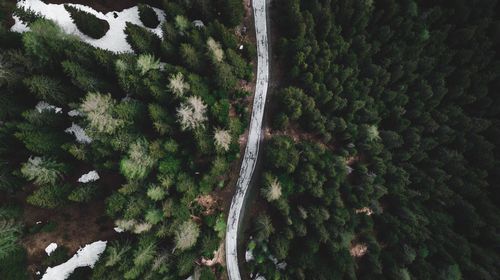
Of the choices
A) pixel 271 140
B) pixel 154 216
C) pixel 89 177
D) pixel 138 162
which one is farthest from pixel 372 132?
pixel 89 177

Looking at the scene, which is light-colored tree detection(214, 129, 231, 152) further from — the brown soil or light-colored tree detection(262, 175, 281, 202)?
the brown soil

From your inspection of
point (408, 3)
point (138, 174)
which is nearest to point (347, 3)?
point (408, 3)

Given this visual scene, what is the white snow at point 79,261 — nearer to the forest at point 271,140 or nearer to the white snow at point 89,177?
the forest at point 271,140

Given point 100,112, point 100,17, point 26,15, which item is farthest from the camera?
point 100,17

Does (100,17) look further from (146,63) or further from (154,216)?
(154,216)

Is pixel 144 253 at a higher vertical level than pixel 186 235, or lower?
lower

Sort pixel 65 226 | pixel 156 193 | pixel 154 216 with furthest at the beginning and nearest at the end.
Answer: pixel 65 226
pixel 154 216
pixel 156 193
